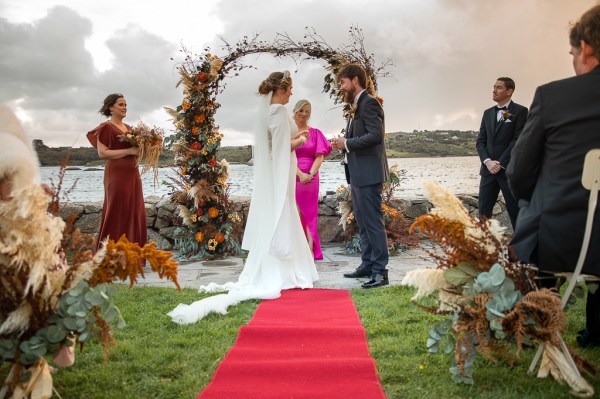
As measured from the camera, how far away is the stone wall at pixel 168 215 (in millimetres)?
9008

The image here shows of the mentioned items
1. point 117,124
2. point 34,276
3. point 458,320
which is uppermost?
point 117,124

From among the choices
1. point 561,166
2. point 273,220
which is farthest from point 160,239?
point 561,166

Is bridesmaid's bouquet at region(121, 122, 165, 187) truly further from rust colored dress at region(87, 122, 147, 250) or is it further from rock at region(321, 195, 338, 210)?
rock at region(321, 195, 338, 210)

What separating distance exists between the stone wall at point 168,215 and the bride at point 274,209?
302 cm

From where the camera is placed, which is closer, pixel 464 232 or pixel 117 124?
pixel 464 232

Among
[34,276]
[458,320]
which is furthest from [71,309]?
[458,320]

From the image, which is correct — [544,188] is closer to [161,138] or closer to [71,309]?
[71,309]

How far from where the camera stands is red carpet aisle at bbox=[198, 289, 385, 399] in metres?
3.08

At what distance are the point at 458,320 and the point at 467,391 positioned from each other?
42 centimetres

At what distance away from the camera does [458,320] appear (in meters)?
2.98

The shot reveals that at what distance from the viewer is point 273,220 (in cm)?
599

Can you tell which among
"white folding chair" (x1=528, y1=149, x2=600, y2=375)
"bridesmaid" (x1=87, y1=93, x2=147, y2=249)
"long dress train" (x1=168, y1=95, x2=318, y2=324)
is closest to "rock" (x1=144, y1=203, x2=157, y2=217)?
"bridesmaid" (x1=87, y1=93, x2=147, y2=249)

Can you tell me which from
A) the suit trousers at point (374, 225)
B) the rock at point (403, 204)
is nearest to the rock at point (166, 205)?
the rock at point (403, 204)

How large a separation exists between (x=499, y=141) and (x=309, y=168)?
101 inches
